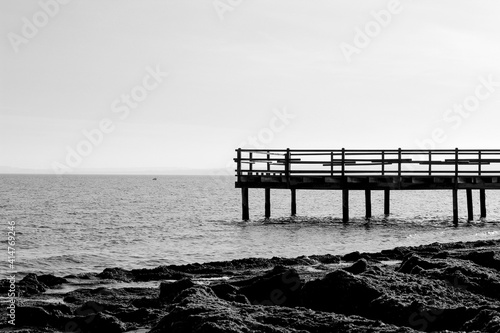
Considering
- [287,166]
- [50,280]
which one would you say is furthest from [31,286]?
[287,166]

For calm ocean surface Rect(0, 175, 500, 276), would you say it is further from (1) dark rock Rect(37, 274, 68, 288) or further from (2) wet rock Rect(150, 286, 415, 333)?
(2) wet rock Rect(150, 286, 415, 333)

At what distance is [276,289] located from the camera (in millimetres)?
9391

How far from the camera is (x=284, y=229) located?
87.2ft

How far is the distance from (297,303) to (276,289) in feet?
2.49

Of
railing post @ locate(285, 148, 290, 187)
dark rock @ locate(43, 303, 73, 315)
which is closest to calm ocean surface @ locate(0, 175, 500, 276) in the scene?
railing post @ locate(285, 148, 290, 187)

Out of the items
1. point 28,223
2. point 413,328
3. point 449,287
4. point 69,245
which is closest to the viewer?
point 413,328

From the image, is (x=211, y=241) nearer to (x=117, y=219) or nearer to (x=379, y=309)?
(x=117, y=219)

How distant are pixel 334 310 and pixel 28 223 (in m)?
27.8

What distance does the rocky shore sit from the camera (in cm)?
714

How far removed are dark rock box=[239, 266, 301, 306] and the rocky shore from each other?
16 mm

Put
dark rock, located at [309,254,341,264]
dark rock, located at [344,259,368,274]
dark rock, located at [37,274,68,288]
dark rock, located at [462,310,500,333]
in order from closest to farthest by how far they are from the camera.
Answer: dark rock, located at [462,310,500,333] < dark rock, located at [344,259,368,274] < dark rock, located at [37,274,68,288] < dark rock, located at [309,254,341,264]

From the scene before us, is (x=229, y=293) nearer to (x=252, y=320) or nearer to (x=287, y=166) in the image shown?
(x=252, y=320)

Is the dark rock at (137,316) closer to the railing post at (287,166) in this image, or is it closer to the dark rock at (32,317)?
the dark rock at (32,317)

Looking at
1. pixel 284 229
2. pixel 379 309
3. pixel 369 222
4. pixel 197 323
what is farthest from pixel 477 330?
pixel 369 222
